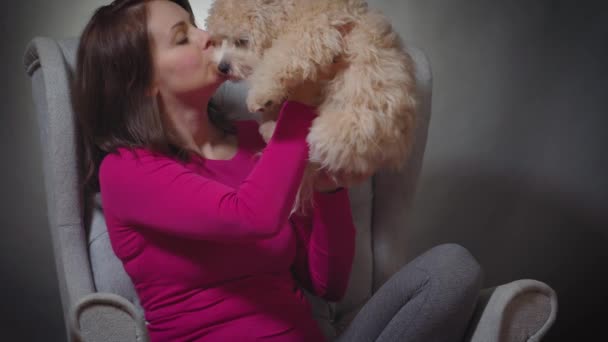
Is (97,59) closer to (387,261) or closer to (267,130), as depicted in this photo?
(267,130)

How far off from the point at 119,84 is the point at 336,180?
1.79 feet

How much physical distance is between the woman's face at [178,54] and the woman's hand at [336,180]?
0.97ft

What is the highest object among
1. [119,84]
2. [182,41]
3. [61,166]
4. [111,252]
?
[182,41]

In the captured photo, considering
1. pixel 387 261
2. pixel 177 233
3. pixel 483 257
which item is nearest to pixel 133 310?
pixel 177 233

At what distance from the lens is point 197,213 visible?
1079 mm

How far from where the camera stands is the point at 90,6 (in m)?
1.88

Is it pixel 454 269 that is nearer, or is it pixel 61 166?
pixel 454 269

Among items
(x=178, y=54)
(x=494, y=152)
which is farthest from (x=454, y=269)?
(x=494, y=152)

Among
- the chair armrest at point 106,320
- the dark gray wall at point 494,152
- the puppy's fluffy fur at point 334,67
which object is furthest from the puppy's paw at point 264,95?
the dark gray wall at point 494,152

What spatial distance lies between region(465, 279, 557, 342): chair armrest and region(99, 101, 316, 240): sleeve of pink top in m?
0.47

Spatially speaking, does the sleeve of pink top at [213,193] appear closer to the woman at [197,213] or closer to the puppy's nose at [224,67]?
the woman at [197,213]

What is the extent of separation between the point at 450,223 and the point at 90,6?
1.59 m

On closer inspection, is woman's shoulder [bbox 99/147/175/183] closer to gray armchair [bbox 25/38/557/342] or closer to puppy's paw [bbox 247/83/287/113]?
gray armchair [bbox 25/38/557/342]

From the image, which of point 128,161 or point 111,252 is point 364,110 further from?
point 111,252
